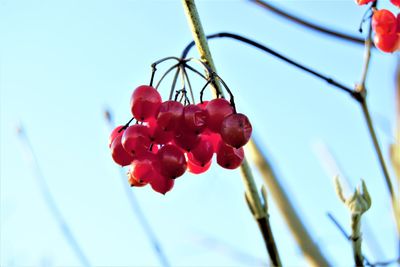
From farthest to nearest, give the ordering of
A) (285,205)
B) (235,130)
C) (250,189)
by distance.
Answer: (285,205) → (250,189) → (235,130)

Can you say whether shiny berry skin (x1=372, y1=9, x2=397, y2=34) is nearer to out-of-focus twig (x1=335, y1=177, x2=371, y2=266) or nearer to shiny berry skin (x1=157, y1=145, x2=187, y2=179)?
out-of-focus twig (x1=335, y1=177, x2=371, y2=266)

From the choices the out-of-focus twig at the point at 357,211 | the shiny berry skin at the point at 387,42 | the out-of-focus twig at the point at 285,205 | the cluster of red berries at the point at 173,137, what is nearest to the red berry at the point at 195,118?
the cluster of red berries at the point at 173,137

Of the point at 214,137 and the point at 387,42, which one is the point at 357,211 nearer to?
the point at 214,137

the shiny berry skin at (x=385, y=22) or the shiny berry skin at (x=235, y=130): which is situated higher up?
the shiny berry skin at (x=385, y=22)

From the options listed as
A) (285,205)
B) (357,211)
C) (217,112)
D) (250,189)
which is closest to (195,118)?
(217,112)

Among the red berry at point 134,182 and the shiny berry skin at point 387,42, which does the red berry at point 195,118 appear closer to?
the red berry at point 134,182

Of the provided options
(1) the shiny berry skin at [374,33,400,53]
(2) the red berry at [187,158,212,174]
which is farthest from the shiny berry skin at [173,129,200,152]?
(1) the shiny berry skin at [374,33,400,53]
